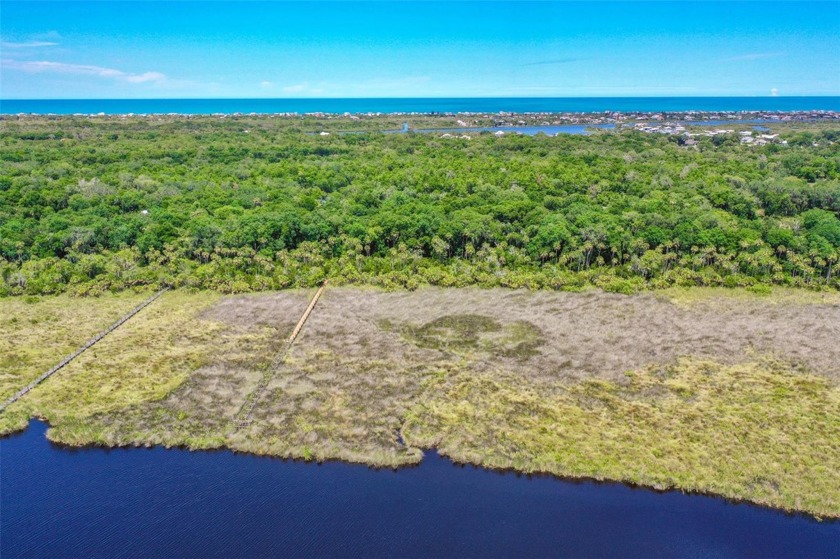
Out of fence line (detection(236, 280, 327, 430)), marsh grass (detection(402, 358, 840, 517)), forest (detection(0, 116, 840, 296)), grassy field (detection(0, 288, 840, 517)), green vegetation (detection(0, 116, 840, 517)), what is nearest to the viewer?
marsh grass (detection(402, 358, 840, 517))

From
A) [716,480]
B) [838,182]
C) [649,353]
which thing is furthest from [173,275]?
[838,182]

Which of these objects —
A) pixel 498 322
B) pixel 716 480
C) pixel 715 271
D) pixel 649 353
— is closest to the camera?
pixel 716 480

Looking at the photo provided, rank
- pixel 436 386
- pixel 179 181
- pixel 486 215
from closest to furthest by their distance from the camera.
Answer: pixel 436 386 < pixel 486 215 < pixel 179 181

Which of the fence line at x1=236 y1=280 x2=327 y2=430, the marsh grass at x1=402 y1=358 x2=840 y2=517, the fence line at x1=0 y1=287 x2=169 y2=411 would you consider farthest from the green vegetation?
the fence line at x1=0 y1=287 x2=169 y2=411

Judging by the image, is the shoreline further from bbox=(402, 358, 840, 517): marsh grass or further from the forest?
the forest

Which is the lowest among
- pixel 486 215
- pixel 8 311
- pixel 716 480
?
pixel 716 480

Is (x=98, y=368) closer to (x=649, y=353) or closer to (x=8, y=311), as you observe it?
(x=8, y=311)

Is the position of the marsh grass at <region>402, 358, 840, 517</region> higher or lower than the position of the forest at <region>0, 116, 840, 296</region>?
lower

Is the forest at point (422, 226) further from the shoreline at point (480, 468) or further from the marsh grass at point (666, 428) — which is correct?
the shoreline at point (480, 468)
